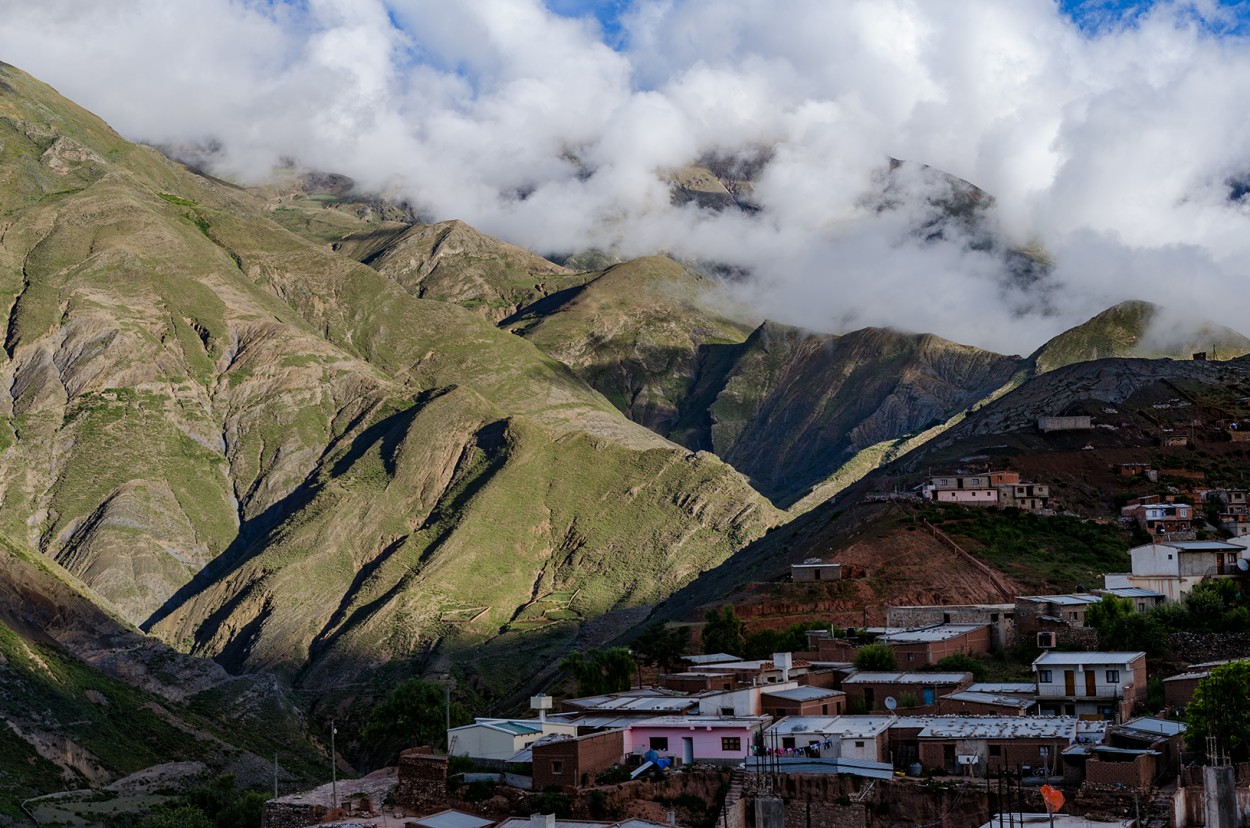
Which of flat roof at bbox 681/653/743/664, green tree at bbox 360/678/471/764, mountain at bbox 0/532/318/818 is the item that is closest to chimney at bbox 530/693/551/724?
green tree at bbox 360/678/471/764

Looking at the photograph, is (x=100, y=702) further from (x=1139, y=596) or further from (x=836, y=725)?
(x=836, y=725)

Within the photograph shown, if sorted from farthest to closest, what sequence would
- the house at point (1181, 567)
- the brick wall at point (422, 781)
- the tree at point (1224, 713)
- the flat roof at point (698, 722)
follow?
the house at point (1181, 567) < the flat roof at point (698, 722) < the brick wall at point (422, 781) < the tree at point (1224, 713)

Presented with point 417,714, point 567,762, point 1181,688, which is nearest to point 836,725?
point 567,762

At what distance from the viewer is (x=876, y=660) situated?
255 feet

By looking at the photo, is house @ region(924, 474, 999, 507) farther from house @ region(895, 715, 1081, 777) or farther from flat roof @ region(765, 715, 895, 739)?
house @ region(895, 715, 1081, 777)

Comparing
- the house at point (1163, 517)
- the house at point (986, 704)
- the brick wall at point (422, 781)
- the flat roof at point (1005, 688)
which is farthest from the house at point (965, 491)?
the brick wall at point (422, 781)

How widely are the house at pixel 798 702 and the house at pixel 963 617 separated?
17013mm

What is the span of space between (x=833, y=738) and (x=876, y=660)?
18.1 m

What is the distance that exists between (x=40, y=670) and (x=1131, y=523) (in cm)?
7849

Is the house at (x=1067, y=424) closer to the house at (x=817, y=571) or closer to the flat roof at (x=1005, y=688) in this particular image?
the house at (x=817, y=571)

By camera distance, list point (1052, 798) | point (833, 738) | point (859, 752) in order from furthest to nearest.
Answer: point (833, 738) → point (859, 752) → point (1052, 798)

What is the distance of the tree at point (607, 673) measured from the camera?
88.4 metres

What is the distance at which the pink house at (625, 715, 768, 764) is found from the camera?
60250 millimetres

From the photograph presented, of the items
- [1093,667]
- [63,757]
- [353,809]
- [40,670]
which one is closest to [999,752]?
[1093,667]
